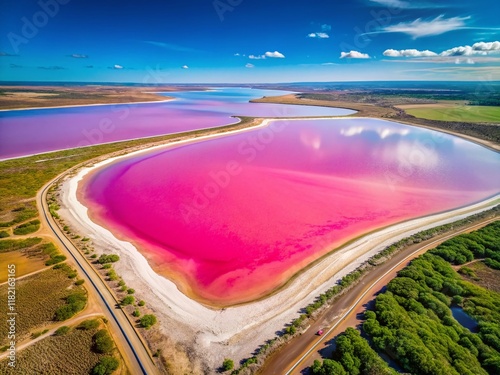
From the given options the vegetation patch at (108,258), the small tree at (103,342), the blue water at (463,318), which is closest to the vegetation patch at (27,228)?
the vegetation patch at (108,258)

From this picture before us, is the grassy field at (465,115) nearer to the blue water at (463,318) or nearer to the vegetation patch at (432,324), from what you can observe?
the vegetation patch at (432,324)

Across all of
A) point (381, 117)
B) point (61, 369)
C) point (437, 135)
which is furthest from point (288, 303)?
point (381, 117)

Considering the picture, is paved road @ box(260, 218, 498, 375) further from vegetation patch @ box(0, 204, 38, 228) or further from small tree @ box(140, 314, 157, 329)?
vegetation patch @ box(0, 204, 38, 228)

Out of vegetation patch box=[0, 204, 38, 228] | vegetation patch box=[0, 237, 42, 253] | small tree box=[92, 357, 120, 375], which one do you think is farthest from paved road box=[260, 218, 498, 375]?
vegetation patch box=[0, 204, 38, 228]

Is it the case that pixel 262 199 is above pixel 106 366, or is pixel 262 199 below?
above

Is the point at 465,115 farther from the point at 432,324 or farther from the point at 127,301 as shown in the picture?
the point at 127,301

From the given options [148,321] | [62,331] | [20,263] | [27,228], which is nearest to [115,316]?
[148,321]
